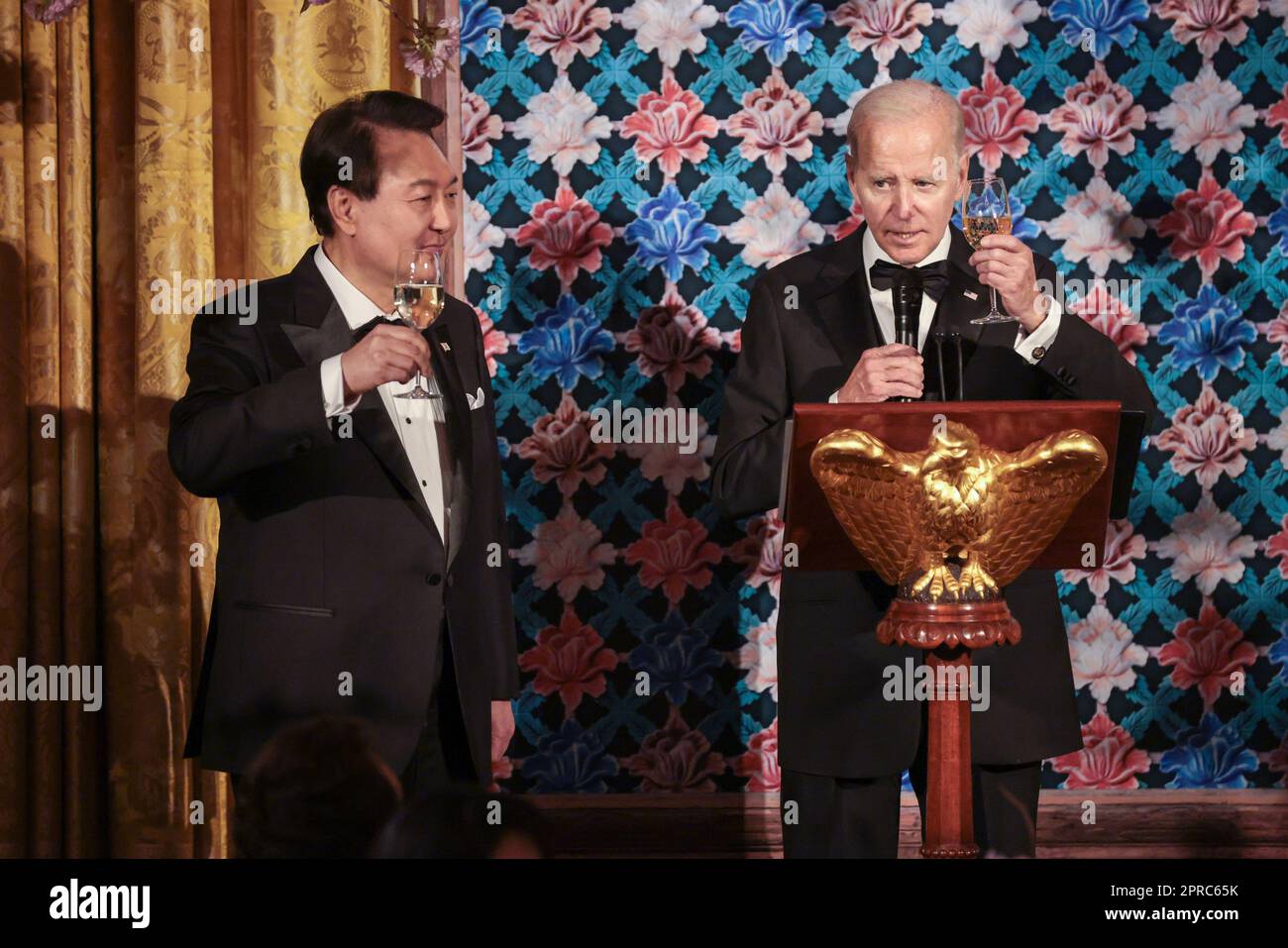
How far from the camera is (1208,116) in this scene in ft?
10.9

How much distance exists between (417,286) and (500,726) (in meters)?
0.81

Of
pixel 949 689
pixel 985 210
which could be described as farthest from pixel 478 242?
pixel 949 689

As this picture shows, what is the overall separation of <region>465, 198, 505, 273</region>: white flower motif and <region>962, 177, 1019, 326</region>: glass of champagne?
1.36 m

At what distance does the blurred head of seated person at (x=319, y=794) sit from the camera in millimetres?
1211

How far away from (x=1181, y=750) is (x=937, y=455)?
176 cm

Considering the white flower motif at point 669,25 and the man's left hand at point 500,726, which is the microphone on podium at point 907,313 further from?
the white flower motif at point 669,25

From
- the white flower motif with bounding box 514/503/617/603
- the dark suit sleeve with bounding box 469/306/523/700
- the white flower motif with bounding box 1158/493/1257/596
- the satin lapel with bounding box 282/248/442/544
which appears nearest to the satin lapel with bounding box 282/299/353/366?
the satin lapel with bounding box 282/248/442/544

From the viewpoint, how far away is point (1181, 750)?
336 cm

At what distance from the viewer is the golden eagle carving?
6.36 feet

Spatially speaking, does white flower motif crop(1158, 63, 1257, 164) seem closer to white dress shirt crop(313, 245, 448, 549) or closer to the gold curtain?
the gold curtain

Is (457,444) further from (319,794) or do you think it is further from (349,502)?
(319,794)

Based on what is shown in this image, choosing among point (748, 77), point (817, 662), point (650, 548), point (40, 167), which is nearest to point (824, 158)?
point (748, 77)

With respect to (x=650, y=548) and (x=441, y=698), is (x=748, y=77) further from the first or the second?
(x=441, y=698)
